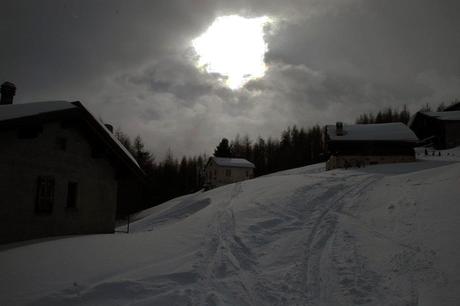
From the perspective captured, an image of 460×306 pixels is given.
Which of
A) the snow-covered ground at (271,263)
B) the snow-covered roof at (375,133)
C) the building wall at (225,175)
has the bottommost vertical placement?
the snow-covered ground at (271,263)

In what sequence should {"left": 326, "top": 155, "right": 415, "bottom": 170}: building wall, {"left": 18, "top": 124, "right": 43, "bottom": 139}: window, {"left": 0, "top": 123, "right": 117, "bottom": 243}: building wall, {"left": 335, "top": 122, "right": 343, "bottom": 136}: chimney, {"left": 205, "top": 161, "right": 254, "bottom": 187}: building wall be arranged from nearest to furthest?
1. {"left": 0, "top": 123, "right": 117, "bottom": 243}: building wall
2. {"left": 18, "top": 124, "right": 43, "bottom": 139}: window
3. {"left": 326, "top": 155, "right": 415, "bottom": 170}: building wall
4. {"left": 335, "top": 122, "right": 343, "bottom": 136}: chimney
5. {"left": 205, "top": 161, "right": 254, "bottom": 187}: building wall

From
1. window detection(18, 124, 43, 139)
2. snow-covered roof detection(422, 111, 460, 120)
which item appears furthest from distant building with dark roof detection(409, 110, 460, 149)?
window detection(18, 124, 43, 139)

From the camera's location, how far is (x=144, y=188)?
196ft

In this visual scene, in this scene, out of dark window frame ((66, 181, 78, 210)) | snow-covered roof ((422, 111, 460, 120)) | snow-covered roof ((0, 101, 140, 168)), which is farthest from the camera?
snow-covered roof ((422, 111, 460, 120))

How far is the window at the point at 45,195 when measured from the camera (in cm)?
1108

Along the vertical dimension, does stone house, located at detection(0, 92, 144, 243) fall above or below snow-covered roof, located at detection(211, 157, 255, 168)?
below

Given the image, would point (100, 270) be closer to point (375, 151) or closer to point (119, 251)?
point (119, 251)

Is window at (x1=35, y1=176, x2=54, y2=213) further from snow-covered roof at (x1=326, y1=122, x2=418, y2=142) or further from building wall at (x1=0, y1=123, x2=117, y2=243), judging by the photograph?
snow-covered roof at (x1=326, y1=122, x2=418, y2=142)

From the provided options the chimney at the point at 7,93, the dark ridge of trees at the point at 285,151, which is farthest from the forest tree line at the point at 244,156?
the chimney at the point at 7,93

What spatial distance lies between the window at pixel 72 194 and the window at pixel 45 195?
1039mm

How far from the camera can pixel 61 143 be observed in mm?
12383

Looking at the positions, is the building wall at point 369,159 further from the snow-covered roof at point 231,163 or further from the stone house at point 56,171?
the stone house at point 56,171

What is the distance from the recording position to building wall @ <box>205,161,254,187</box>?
59.8 metres

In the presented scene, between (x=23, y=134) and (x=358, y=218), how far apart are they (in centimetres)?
1321
